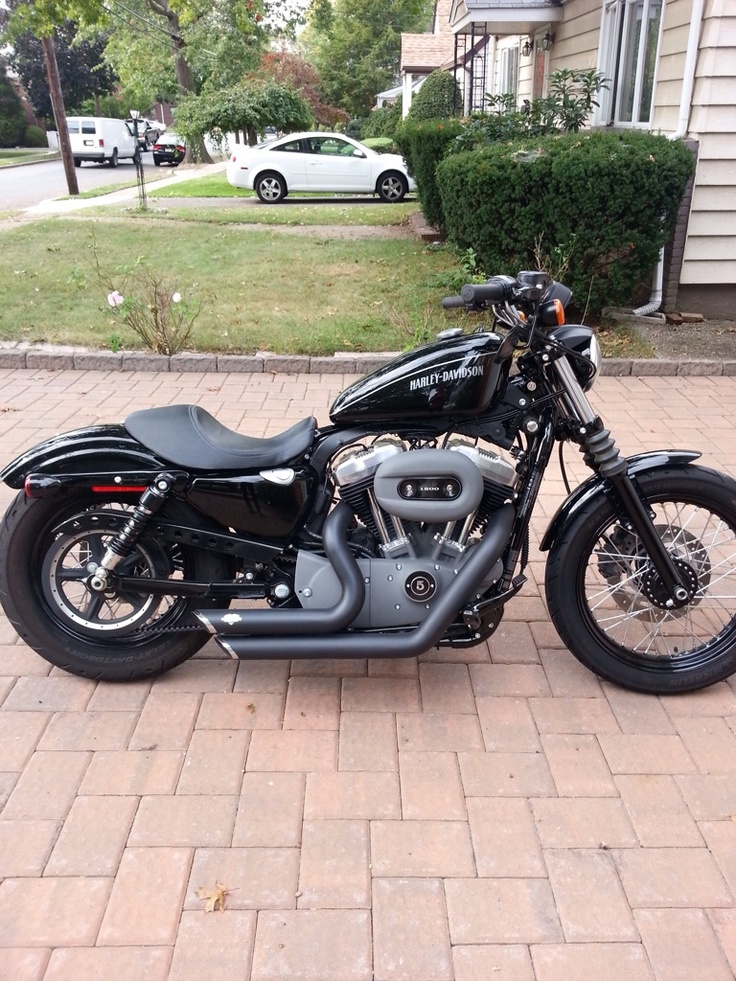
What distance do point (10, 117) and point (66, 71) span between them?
27.3ft

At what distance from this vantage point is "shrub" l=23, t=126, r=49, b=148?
46219mm

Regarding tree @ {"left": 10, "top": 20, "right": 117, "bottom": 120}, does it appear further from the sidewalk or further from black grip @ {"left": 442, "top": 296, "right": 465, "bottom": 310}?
the sidewalk

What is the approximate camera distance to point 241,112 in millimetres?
25516

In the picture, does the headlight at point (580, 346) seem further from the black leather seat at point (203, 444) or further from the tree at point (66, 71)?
the tree at point (66, 71)

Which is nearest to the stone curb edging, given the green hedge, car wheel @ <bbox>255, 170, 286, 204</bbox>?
the green hedge

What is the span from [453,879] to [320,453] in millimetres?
1333

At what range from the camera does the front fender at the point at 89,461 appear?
9.02 ft

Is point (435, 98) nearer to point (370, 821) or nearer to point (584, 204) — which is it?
point (584, 204)

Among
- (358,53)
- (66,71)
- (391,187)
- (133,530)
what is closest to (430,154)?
(391,187)

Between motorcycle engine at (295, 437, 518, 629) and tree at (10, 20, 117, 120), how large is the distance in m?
55.3

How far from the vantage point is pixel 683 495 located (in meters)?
2.82

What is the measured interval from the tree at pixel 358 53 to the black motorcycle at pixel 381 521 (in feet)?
149

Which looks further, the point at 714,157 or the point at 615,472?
the point at 714,157

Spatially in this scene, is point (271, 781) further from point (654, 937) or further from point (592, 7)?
point (592, 7)
